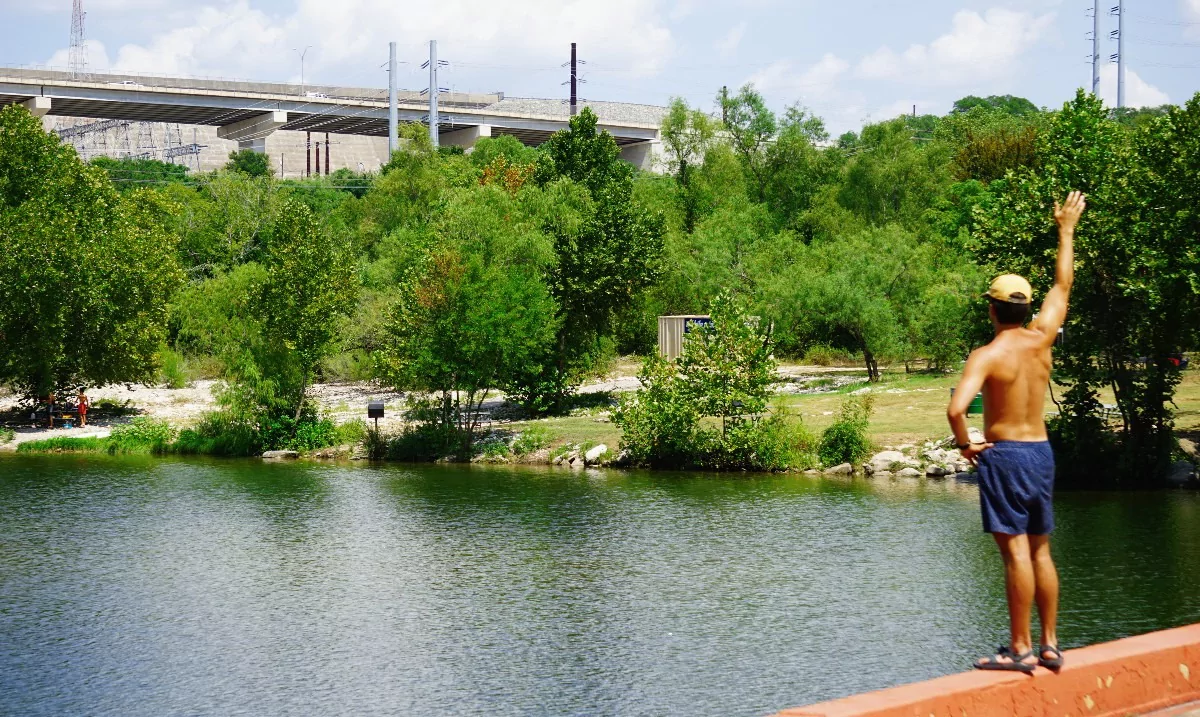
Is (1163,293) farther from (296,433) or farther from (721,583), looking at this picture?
(296,433)

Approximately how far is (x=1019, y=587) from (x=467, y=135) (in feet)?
345

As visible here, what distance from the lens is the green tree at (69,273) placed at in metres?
48.8

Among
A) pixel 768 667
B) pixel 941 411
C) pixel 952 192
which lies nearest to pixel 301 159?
pixel 952 192

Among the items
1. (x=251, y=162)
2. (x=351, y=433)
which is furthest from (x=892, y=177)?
(x=251, y=162)

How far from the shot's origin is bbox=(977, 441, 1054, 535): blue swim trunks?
26.1ft

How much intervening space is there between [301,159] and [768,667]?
451 ft

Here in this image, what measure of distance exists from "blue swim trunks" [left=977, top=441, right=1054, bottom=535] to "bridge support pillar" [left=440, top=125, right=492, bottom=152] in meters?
102

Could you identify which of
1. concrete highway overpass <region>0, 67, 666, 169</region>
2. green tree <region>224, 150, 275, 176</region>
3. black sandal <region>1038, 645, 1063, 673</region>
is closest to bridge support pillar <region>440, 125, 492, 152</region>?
concrete highway overpass <region>0, 67, 666, 169</region>

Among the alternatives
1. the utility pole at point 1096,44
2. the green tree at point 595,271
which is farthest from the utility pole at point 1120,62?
the green tree at point 595,271

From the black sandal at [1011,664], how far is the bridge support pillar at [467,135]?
334ft

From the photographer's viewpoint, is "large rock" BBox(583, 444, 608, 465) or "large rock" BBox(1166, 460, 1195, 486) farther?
"large rock" BBox(583, 444, 608, 465)

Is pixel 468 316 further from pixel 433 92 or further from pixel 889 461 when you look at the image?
pixel 433 92

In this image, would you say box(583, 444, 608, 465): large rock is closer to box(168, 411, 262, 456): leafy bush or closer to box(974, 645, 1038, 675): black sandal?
box(168, 411, 262, 456): leafy bush

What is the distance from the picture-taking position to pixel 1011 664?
26.2 feet
